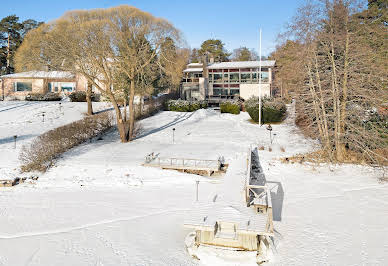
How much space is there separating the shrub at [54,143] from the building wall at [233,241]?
34.5 ft

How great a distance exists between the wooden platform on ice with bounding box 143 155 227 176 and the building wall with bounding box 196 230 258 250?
6.39 metres

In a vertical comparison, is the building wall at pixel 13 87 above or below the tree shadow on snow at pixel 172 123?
above

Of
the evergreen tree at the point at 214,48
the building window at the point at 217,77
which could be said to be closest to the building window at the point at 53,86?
the building window at the point at 217,77

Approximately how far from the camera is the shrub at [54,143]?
16109 millimetres

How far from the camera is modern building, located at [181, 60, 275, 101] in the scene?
34.7 meters

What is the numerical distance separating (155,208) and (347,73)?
1204 cm

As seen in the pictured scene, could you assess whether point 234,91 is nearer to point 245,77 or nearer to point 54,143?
point 245,77

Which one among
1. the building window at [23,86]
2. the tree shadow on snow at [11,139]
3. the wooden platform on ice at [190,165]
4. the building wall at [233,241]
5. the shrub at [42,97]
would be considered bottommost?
the building wall at [233,241]

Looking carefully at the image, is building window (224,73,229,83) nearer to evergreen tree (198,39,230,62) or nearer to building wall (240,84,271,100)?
building wall (240,84,271,100)

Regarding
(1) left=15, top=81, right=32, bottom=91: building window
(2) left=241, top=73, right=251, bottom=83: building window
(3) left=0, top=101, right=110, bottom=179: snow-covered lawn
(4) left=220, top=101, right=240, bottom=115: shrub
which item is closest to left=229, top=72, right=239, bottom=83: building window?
(2) left=241, top=73, right=251, bottom=83: building window

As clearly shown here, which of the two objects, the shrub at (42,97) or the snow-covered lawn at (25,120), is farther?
the shrub at (42,97)

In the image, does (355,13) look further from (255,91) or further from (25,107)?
(25,107)

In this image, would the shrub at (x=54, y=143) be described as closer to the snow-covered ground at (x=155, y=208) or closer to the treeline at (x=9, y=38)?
the snow-covered ground at (x=155, y=208)

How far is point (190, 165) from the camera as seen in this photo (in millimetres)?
15945
